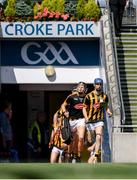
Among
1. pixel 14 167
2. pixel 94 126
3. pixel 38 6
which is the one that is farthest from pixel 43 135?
pixel 14 167

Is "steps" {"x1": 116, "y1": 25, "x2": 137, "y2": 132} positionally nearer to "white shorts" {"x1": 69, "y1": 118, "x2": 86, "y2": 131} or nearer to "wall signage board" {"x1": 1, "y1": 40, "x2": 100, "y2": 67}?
"wall signage board" {"x1": 1, "y1": 40, "x2": 100, "y2": 67}

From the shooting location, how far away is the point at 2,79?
19.9 meters

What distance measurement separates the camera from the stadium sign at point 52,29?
20.0m

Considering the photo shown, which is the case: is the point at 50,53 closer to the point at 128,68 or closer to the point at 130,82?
the point at 128,68

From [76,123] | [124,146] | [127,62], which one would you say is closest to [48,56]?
[127,62]

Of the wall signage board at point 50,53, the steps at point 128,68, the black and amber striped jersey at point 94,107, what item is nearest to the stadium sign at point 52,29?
the wall signage board at point 50,53

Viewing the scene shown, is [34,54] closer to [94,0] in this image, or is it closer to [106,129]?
[94,0]

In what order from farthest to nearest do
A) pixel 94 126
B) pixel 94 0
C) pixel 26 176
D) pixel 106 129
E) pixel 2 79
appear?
pixel 94 0 → pixel 2 79 → pixel 106 129 → pixel 94 126 → pixel 26 176

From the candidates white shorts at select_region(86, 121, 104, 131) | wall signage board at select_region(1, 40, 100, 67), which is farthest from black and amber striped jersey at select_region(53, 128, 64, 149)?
wall signage board at select_region(1, 40, 100, 67)

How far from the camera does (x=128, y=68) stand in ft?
62.8

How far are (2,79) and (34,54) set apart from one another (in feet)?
4.04

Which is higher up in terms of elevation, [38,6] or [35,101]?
[38,6]

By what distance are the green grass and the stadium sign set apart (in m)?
17.9

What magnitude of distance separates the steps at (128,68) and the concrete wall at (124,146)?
1.36m
